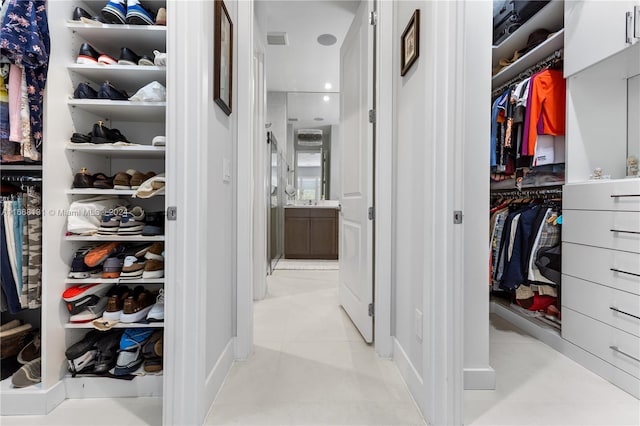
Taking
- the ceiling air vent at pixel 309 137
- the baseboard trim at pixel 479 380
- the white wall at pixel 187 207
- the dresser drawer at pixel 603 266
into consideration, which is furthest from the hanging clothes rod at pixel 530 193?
the ceiling air vent at pixel 309 137

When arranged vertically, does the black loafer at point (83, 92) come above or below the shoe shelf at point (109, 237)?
above

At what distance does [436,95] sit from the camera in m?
1.19

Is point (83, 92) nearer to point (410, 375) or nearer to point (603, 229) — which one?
point (410, 375)

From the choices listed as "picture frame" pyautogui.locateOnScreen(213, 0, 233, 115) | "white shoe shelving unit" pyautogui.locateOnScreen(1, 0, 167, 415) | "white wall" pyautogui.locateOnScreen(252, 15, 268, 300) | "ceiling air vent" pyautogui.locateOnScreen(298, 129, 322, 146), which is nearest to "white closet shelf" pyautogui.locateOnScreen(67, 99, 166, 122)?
"white shoe shelving unit" pyautogui.locateOnScreen(1, 0, 167, 415)

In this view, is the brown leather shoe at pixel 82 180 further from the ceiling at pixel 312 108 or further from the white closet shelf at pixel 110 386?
the ceiling at pixel 312 108

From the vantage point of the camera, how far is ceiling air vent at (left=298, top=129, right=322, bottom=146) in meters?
5.54

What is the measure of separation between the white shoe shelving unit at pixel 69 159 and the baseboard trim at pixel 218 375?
24 centimetres

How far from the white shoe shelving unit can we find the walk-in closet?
7.02 feet

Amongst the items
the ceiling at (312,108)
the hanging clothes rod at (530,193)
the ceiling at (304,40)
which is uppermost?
the ceiling at (304,40)

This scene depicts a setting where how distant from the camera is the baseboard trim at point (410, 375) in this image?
1.32m

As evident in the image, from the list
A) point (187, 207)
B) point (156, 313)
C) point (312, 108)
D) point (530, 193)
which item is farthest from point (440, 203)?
point (312, 108)

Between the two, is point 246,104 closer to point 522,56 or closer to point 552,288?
point 522,56

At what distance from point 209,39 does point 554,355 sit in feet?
8.18

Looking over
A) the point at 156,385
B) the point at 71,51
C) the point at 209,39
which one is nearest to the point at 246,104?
the point at 209,39
